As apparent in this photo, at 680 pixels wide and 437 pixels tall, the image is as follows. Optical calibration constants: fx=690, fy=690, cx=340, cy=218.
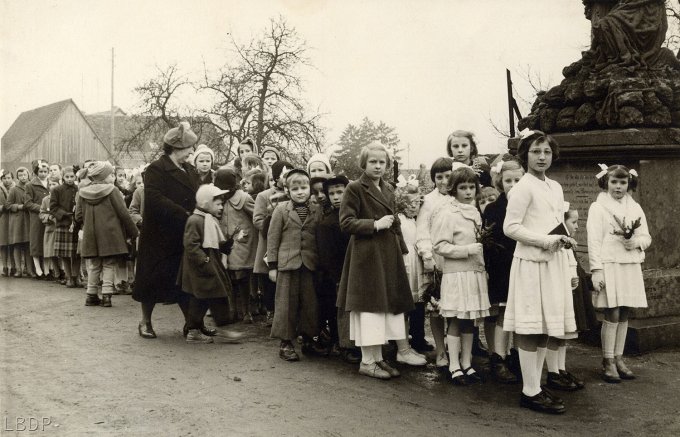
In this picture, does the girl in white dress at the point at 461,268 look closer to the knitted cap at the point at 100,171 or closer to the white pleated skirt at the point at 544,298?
the white pleated skirt at the point at 544,298

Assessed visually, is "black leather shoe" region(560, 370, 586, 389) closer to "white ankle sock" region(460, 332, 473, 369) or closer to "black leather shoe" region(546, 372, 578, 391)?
"black leather shoe" region(546, 372, 578, 391)

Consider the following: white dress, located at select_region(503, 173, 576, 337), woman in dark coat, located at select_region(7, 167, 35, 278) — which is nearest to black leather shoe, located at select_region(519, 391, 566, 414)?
white dress, located at select_region(503, 173, 576, 337)

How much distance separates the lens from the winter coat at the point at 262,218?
26.1ft

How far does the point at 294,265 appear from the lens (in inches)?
261

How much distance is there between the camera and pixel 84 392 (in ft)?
17.7

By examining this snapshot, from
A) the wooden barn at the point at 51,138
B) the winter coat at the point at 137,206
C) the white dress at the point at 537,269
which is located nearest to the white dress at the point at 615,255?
the white dress at the point at 537,269

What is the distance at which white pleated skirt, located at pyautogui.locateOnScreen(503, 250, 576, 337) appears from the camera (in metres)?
5.12

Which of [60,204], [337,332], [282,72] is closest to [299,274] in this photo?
[337,332]

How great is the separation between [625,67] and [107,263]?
280 inches

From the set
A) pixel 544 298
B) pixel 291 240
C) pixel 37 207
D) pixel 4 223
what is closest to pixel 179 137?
pixel 291 240

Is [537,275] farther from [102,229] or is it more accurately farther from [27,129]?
[27,129]

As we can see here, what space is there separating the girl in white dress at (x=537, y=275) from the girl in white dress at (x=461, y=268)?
500mm

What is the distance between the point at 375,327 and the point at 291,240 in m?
1.29

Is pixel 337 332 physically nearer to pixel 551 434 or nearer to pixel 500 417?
pixel 500 417
